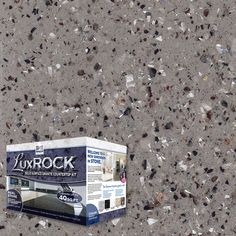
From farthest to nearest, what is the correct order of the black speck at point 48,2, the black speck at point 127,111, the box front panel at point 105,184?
1. the black speck at point 48,2
2. the black speck at point 127,111
3. the box front panel at point 105,184

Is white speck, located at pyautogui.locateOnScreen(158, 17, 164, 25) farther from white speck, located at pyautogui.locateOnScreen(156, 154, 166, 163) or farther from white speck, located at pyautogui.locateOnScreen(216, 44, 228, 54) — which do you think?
white speck, located at pyautogui.locateOnScreen(156, 154, 166, 163)

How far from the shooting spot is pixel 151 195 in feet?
3.47

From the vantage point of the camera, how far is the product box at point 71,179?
3.23 ft

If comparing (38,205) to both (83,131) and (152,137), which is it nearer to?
(83,131)

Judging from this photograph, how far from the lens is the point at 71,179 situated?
1.01 meters

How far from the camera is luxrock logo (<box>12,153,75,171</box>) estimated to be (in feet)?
3.34

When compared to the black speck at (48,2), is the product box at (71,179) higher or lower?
lower

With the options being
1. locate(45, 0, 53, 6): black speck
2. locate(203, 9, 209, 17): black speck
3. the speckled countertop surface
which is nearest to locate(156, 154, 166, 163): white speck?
the speckled countertop surface

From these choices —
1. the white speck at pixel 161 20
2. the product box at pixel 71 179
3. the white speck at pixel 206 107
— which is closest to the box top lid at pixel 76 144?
the product box at pixel 71 179

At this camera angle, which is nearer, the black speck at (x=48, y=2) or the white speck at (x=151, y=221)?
the white speck at (x=151, y=221)

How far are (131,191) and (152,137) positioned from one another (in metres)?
0.15

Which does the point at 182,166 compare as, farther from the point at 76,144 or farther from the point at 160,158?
the point at 76,144

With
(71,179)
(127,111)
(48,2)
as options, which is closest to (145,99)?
(127,111)

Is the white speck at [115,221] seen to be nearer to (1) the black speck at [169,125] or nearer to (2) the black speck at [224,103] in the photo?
(1) the black speck at [169,125]
